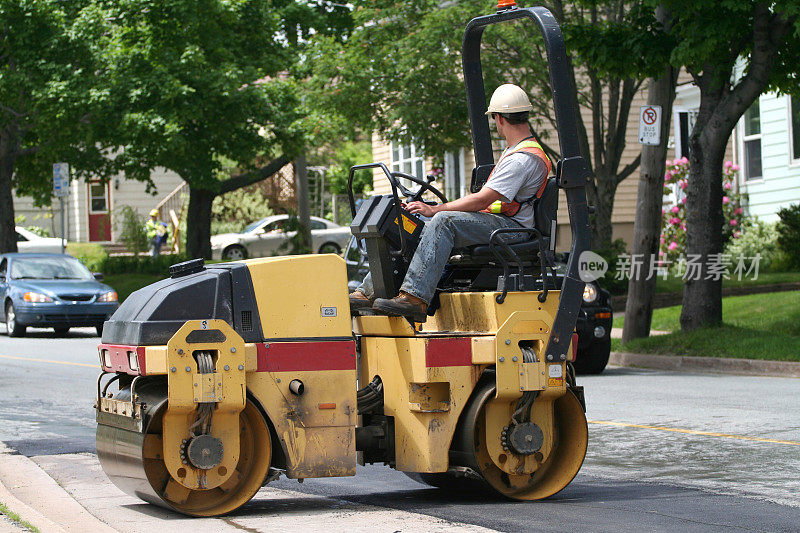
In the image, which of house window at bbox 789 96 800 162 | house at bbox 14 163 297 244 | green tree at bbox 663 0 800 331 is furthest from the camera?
house at bbox 14 163 297 244

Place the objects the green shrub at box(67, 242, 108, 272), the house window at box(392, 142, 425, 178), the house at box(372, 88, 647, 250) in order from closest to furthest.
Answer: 1. the house at box(372, 88, 647, 250)
2. the green shrub at box(67, 242, 108, 272)
3. the house window at box(392, 142, 425, 178)

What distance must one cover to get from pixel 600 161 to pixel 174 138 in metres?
10.1

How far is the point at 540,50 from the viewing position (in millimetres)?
24703

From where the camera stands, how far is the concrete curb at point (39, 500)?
20.9ft

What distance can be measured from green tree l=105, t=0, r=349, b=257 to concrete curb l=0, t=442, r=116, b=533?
19816 millimetres

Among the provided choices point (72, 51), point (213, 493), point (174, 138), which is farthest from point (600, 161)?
point (213, 493)

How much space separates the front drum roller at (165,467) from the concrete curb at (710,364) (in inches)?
392

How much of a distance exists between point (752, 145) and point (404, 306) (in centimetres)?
2546

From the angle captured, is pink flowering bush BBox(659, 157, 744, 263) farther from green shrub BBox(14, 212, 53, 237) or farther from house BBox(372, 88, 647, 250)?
green shrub BBox(14, 212, 53, 237)

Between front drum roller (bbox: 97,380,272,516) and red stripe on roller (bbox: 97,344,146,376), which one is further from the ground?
red stripe on roller (bbox: 97,344,146,376)

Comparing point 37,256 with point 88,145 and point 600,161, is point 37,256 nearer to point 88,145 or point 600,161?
point 88,145

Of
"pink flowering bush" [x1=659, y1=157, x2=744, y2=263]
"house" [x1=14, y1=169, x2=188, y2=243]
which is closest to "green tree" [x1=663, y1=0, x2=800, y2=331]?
"pink flowering bush" [x1=659, y1=157, x2=744, y2=263]

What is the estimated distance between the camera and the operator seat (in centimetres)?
722

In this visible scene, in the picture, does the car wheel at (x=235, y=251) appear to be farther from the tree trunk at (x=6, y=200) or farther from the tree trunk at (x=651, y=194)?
the tree trunk at (x=651, y=194)
